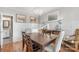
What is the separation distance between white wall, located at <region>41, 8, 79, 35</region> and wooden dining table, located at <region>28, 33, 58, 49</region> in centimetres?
23

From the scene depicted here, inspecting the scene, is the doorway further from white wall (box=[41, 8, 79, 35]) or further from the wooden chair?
white wall (box=[41, 8, 79, 35])

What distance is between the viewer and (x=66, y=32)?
2010mm

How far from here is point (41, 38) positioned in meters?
2.02

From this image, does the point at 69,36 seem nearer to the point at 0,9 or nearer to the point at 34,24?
the point at 34,24

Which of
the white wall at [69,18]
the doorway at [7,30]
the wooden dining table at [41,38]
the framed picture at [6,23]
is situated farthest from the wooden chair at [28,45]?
the white wall at [69,18]

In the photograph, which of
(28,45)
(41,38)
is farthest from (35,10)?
(28,45)

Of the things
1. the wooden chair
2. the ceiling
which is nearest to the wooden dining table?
the wooden chair

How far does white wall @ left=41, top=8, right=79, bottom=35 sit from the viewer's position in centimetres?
199

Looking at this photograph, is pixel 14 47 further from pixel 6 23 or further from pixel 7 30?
pixel 6 23

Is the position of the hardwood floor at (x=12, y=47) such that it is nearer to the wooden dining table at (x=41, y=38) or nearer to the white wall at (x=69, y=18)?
the wooden dining table at (x=41, y=38)

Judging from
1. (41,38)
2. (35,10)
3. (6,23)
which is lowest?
(41,38)

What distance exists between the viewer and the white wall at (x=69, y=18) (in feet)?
6.53

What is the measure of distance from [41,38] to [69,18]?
0.55 metres
